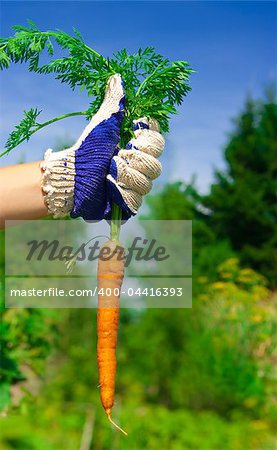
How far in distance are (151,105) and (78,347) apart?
192 inches

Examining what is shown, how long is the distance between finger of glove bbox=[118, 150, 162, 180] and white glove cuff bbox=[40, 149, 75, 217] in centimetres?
13

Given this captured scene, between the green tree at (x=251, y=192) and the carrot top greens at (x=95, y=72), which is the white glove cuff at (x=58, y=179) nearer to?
the carrot top greens at (x=95, y=72)

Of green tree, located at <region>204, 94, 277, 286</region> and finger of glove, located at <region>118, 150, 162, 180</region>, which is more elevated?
green tree, located at <region>204, 94, 277, 286</region>

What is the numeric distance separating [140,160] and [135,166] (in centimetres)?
2

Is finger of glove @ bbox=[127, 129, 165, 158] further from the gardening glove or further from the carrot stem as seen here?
the carrot stem

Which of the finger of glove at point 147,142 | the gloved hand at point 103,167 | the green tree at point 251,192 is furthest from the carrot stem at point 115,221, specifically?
the green tree at point 251,192

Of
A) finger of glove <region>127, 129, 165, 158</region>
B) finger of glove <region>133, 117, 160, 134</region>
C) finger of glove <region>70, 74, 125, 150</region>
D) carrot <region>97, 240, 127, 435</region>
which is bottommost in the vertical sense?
carrot <region>97, 240, 127, 435</region>

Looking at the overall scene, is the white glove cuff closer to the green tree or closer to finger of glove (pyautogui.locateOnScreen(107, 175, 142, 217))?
finger of glove (pyautogui.locateOnScreen(107, 175, 142, 217))

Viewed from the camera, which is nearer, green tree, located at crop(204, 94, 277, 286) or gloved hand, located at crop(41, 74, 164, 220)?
gloved hand, located at crop(41, 74, 164, 220)

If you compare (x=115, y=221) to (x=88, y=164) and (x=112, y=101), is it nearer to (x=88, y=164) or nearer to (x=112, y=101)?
(x=88, y=164)

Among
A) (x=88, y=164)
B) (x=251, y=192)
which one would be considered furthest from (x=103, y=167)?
(x=251, y=192)

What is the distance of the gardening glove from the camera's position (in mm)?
1575

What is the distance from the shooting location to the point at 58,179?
1586mm

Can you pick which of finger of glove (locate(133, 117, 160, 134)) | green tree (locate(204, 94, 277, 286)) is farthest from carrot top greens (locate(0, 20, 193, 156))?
green tree (locate(204, 94, 277, 286))
